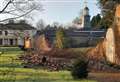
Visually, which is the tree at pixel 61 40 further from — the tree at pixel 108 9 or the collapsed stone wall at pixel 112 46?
the collapsed stone wall at pixel 112 46

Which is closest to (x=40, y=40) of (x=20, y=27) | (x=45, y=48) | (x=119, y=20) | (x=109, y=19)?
(x=45, y=48)

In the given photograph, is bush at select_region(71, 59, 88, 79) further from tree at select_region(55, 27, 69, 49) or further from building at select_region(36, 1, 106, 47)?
building at select_region(36, 1, 106, 47)

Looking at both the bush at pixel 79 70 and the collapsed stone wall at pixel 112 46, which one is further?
the collapsed stone wall at pixel 112 46

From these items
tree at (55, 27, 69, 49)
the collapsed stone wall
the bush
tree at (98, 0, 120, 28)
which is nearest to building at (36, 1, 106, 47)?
tree at (55, 27, 69, 49)

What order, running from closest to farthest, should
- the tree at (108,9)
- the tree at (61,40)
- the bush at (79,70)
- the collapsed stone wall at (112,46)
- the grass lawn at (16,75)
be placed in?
the grass lawn at (16,75)
the bush at (79,70)
the collapsed stone wall at (112,46)
the tree at (108,9)
the tree at (61,40)

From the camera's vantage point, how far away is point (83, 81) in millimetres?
26594

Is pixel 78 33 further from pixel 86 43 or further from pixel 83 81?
pixel 83 81

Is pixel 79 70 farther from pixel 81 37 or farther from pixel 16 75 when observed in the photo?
pixel 81 37

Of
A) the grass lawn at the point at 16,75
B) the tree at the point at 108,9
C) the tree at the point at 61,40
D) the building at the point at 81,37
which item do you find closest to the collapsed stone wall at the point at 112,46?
the tree at the point at 108,9

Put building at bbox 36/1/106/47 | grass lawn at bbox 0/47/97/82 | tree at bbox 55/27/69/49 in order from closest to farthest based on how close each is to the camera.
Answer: grass lawn at bbox 0/47/97/82 < tree at bbox 55/27/69/49 < building at bbox 36/1/106/47

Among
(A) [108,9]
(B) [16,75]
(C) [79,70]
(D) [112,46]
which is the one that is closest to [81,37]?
(A) [108,9]

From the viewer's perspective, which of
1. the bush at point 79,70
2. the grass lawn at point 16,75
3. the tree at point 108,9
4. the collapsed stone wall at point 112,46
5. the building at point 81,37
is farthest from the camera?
the building at point 81,37

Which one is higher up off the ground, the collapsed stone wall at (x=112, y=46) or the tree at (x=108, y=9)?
the tree at (x=108, y=9)

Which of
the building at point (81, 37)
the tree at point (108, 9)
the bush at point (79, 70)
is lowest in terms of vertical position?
the building at point (81, 37)
